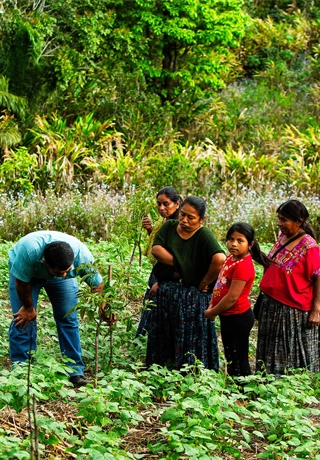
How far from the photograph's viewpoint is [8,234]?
1080 centimetres

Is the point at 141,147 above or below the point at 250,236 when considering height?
above

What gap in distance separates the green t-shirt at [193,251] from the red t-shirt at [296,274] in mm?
551

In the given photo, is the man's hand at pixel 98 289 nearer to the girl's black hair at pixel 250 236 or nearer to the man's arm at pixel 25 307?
the man's arm at pixel 25 307

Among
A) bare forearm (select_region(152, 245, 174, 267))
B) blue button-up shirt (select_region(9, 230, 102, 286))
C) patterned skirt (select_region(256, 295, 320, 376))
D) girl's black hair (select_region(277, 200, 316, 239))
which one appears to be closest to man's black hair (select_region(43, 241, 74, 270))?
blue button-up shirt (select_region(9, 230, 102, 286))

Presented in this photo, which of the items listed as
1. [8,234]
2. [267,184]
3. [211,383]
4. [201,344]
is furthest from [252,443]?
[267,184]

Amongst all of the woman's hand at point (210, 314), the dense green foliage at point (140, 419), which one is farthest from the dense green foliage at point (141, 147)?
the woman's hand at point (210, 314)

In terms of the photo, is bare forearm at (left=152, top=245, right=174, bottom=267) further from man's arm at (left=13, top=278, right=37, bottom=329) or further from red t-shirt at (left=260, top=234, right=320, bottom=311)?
man's arm at (left=13, top=278, right=37, bottom=329)

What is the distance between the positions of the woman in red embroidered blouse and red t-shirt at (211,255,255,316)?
0.37 meters

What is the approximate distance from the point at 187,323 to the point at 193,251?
0.54 meters

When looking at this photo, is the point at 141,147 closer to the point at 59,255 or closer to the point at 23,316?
the point at 23,316

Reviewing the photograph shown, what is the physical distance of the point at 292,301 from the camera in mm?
5492

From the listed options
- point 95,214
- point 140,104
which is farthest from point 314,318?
point 140,104

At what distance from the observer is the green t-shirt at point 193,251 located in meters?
5.25

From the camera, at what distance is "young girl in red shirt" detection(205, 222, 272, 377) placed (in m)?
5.14
